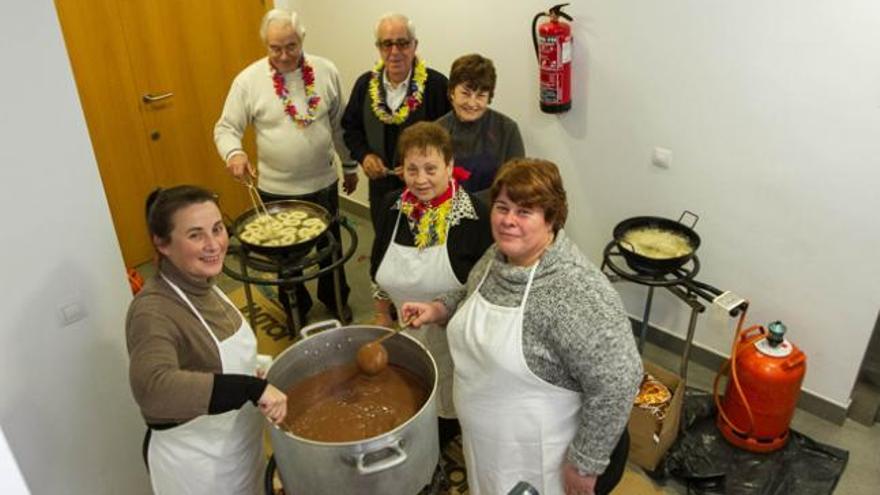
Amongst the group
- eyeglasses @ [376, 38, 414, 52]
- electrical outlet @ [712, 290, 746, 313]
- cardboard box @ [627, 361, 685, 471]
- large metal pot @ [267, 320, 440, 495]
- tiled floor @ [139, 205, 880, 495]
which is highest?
→ eyeglasses @ [376, 38, 414, 52]

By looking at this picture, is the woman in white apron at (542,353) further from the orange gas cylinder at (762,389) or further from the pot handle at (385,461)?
the orange gas cylinder at (762,389)

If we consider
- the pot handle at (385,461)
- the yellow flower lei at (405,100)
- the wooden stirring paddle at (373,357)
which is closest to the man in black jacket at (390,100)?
the yellow flower lei at (405,100)

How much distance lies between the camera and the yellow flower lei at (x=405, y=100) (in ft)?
9.48

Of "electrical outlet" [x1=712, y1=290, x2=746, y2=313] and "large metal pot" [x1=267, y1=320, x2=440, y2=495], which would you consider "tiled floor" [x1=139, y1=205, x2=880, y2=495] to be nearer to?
"electrical outlet" [x1=712, y1=290, x2=746, y2=313]

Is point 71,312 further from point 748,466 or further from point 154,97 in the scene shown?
point 748,466

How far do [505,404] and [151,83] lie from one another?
3.12 m

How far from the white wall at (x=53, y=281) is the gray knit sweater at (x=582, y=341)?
1215 millimetres

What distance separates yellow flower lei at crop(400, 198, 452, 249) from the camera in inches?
82.2

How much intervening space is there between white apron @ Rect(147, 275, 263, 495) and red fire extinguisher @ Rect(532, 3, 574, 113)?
183cm

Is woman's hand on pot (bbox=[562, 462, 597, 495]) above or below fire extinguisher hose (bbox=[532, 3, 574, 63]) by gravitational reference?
below

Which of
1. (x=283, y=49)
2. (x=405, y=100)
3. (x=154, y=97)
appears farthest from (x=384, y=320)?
(x=154, y=97)

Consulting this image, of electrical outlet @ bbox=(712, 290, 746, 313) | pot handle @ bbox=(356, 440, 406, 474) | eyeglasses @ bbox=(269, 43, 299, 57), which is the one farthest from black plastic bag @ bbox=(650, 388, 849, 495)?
eyeglasses @ bbox=(269, 43, 299, 57)

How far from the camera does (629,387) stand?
1.53 metres

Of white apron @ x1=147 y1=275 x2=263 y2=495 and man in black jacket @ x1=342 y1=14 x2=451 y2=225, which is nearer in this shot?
white apron @ x1=147 y1=275 x2=263 y2=495
